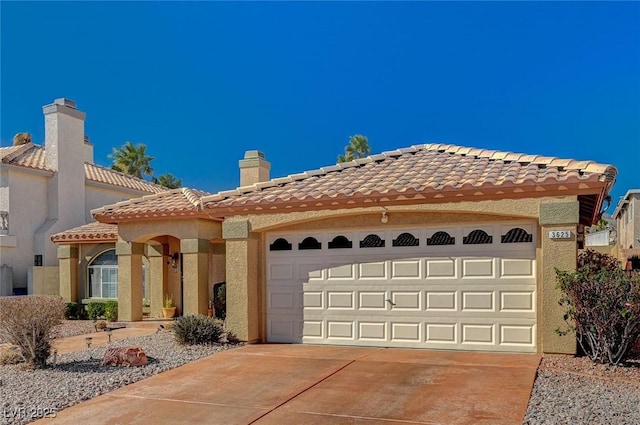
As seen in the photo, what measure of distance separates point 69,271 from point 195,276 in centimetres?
731

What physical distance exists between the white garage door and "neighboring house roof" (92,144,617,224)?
2.71 ft

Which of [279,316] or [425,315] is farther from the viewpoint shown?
[279,316]

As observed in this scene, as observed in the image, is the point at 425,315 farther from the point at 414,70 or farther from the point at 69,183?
the point at 414,70

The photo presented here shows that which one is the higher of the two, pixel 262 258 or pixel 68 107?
pixel 68 107

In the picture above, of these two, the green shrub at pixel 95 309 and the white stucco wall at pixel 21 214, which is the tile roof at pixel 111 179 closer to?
the white stucco wall at pixel 21 214

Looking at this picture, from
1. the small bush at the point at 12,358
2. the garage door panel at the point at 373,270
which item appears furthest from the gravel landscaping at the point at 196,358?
the garage door panel at the point at 373,270

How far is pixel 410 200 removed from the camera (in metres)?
10.9

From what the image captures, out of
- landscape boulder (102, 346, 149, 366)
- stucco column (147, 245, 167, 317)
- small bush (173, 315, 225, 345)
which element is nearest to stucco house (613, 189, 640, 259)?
stucco column (147, 245, 167, 317)

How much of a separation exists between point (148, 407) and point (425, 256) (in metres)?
→ 6.10

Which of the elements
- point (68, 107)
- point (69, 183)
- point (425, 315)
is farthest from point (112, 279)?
point (425, 315)

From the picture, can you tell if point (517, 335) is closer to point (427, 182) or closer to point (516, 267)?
point (516, 267)

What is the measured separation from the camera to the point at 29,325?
31.7ft

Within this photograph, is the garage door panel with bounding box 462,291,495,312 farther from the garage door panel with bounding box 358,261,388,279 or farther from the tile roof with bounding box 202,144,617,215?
the tile roof with bounding box 202,144,617,215

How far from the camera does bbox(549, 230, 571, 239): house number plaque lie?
32.1ft
